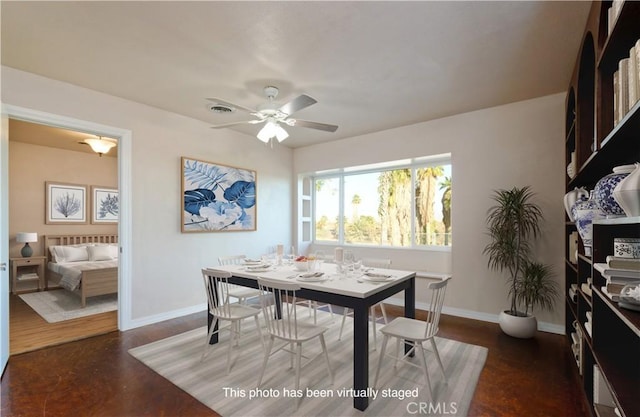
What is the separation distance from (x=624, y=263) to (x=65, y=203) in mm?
7815

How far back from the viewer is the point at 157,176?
3850 mm

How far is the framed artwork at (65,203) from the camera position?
567 cm

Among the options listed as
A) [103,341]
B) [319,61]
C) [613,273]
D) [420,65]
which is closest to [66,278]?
[103,341]

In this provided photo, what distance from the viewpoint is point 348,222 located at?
18.4ft

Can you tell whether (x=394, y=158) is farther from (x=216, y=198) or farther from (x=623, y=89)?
(x=623, y=89)

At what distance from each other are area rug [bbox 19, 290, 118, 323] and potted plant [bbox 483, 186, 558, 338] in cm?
524

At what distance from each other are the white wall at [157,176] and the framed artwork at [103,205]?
3540 millimetres

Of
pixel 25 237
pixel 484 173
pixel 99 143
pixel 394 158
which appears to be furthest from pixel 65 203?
pixel 484 173

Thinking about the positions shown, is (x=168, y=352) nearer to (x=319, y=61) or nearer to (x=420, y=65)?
(x=319, y=61)

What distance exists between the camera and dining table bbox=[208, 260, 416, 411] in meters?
2.10

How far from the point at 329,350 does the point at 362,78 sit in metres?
2.73

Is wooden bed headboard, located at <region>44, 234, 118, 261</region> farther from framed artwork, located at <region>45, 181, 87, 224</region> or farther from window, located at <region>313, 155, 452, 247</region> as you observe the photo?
window, located at <region>313, 155, 452, 247</region>

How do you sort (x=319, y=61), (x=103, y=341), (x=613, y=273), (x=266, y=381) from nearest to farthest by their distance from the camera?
(x=613, y=273) < (x=266, y=381) < (x=319, y=61) < (x=103, y=341)

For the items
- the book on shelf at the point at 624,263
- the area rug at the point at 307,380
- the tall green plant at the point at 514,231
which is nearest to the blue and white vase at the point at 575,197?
the tall green plant at the point at 514,231
